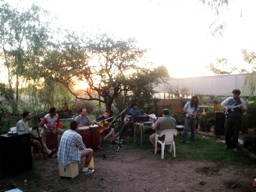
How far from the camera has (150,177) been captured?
4695 millimetres

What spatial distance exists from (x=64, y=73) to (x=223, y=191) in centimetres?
645

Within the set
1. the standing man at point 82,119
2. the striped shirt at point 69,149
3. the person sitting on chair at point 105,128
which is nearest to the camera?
the striped shirt at point 69,149

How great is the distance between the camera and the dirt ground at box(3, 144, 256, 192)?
13.6 feet

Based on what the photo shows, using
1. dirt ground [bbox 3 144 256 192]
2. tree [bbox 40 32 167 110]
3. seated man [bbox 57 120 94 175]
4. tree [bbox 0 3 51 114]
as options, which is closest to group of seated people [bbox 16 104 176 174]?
seated man [bbox 57 120 94 175]

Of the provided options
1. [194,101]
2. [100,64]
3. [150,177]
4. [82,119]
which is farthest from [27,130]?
[194,101]

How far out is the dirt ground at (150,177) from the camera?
4.16 meters

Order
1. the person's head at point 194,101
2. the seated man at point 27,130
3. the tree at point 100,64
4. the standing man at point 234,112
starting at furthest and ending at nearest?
1. the tree at point 100,64
2. the person's head at point 194,101
3. the standing man at point 234,112
4. the seated man at point 27,130

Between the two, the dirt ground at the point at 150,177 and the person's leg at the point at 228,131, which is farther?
the person's leg at the point at 228,131

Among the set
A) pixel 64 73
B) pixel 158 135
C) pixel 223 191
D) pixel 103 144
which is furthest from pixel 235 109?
pixel 64 73

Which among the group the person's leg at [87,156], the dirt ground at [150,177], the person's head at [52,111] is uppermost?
the person's head at [52,111]

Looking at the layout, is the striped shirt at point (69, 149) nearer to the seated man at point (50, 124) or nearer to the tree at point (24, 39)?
the seated man at point (50, 124)

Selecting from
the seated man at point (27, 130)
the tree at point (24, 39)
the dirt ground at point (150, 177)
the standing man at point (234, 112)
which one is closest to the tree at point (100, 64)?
the tree at point (24, 39)

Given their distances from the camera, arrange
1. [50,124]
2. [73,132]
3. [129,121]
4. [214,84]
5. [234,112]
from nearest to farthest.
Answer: [73,132] < [234,112] < [50,124] < [129,121] < [214,84]

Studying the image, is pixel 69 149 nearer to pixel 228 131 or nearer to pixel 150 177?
pixel 150 177
